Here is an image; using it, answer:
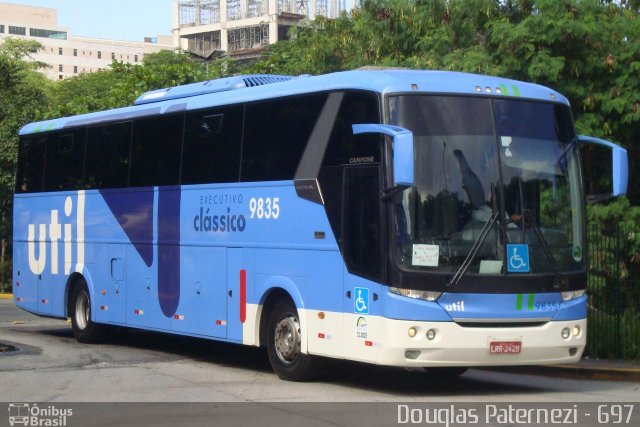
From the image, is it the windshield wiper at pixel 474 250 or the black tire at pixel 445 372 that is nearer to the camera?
the windshield wiper at pixel 474 250

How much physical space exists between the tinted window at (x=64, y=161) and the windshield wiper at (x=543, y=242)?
31.6 ft

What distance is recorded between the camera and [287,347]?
13695 mm

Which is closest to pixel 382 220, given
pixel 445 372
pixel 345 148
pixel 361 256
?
pixel 361 256

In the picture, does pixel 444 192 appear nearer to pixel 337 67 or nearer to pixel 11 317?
pixel 337 67

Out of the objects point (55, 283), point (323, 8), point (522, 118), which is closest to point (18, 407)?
point (522, 118)

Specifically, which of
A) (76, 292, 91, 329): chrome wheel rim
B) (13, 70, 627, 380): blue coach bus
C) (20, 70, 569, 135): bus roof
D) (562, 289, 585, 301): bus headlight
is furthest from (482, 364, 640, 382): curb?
(76, 292, 91, 329): chrome wheel rim

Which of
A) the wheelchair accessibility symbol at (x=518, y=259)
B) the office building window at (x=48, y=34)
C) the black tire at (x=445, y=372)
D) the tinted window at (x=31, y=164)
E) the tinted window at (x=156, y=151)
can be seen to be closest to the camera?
the wheelchair accessibility symbol at (x=518, y=259)

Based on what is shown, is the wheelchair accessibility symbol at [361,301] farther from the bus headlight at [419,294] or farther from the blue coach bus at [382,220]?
the bus headlight at [419,294]

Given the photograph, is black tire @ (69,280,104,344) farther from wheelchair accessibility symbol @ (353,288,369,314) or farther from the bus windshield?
the bus windshield

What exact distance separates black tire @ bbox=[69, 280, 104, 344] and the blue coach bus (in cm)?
325

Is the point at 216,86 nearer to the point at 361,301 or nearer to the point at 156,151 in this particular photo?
the point at 156,151

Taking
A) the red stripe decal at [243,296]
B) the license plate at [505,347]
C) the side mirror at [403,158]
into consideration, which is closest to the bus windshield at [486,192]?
the side mirror at [403,158]

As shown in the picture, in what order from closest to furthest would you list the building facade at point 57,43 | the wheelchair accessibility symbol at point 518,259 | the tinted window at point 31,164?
1. the wheelchair accessibility symbol at point 518,259
2. the tinted window at point 31,164
3. the building facade at point 57,43

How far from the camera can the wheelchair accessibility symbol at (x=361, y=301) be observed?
40.4 feet
